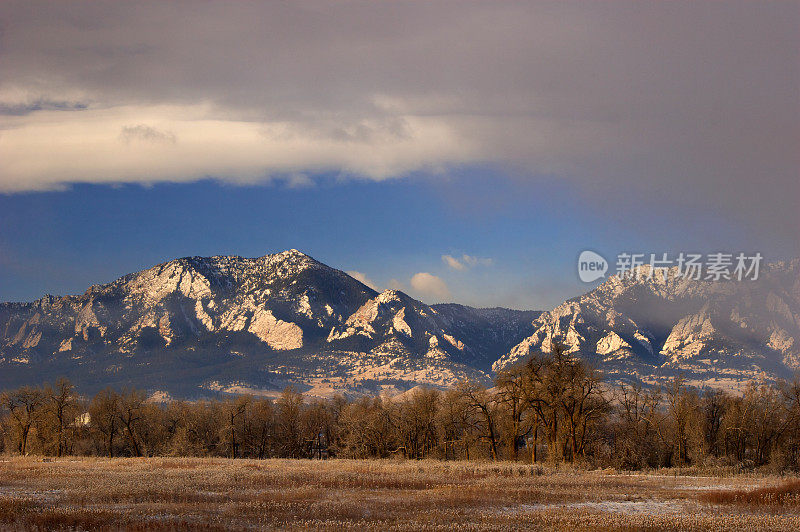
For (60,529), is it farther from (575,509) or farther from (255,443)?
(255,443)

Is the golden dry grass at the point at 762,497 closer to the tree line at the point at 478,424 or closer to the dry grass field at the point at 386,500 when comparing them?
the dry grass field at the point at 386,500

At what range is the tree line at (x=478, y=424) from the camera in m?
69.8

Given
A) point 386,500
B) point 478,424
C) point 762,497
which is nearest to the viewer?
point 386,500

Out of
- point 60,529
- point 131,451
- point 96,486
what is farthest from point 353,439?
point 60,529

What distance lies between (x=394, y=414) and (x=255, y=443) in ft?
79.3

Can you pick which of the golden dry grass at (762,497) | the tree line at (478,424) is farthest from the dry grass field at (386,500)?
the tree line at (478,424)

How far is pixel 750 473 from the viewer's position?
61.7m

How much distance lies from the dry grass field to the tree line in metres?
13.0

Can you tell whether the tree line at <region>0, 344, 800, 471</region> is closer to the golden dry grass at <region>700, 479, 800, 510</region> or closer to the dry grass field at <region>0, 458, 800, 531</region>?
the dry grass field at <region>0, 458, 800, 531</region>

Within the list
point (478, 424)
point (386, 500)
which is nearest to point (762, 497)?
point (386, 500)

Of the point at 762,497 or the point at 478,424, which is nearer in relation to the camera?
the point at 762,497

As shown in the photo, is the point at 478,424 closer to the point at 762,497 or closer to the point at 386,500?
the point at 762,497

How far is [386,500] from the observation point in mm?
37906

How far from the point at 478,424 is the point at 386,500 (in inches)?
2278
